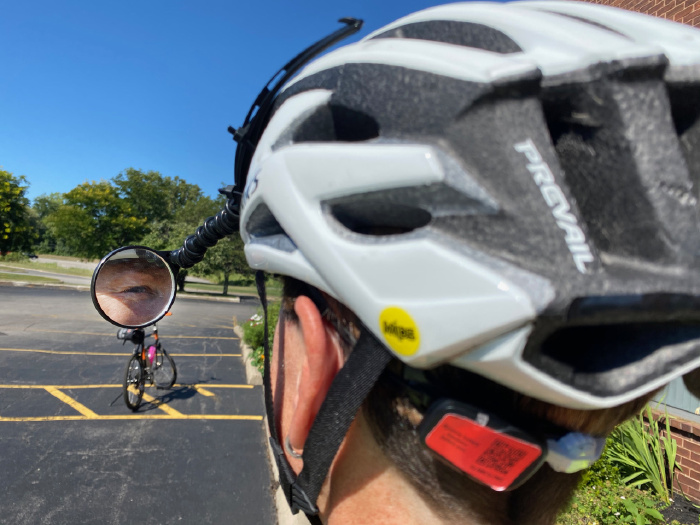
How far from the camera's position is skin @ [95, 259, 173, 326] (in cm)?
198

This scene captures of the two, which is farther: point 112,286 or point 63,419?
point 63,419

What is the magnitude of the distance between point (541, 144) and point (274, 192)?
2.02 feet

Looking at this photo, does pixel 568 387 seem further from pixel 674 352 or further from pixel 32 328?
pixel 32 328

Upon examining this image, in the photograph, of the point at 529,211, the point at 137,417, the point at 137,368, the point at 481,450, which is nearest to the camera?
the point at 529,211

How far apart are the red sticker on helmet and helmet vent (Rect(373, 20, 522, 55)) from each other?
2.47 feet

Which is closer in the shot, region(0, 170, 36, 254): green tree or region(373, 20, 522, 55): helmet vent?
region(373, 20, 522, 55): helmet vent

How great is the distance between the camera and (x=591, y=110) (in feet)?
2.47

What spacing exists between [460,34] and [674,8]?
5158mm

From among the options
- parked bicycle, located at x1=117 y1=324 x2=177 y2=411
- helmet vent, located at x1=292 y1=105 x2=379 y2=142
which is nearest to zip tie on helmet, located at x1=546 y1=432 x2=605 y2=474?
helmet vent, located at x1=292 y1=105 x2=379 y2=142

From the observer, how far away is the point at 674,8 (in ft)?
14.2

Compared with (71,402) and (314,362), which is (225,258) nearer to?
(71,402)

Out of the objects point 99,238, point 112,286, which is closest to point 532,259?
point 112,286

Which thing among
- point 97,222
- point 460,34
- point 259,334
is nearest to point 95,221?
point 97,222

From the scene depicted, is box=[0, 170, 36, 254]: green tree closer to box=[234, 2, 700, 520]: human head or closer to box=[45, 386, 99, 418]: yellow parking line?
box=[45, 386, 99, 418]: yellow parking line
